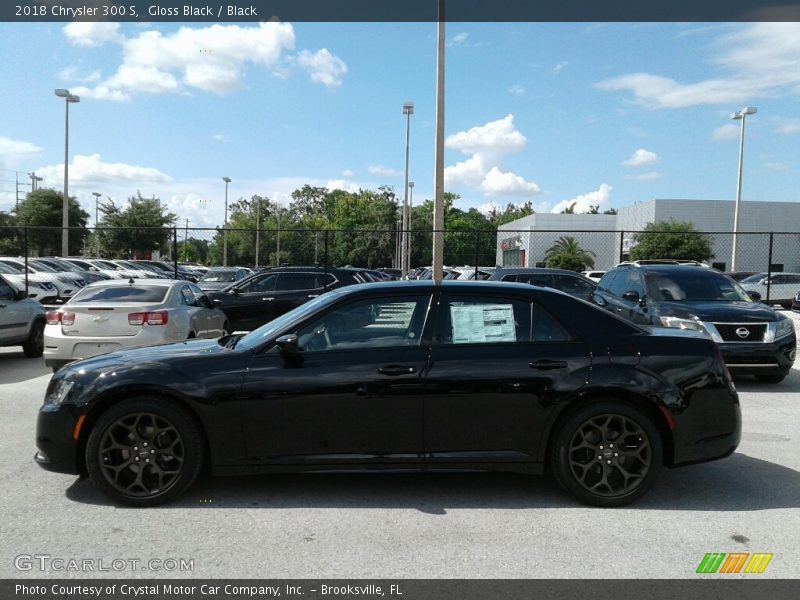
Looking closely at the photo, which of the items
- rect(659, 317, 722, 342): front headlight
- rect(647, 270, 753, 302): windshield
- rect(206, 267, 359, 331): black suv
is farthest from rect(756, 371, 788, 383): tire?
rect(206, 267, 359, 331): black suv

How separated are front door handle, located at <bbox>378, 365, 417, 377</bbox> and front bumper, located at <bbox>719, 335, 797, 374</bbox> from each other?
6.32m

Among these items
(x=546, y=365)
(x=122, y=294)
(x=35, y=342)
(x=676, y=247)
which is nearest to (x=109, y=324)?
(x=122, y=294)

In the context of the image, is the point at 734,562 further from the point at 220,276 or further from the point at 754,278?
the point at 754,278

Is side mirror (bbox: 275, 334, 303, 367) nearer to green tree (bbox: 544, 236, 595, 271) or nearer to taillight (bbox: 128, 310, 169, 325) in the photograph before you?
taillight (bbox: 128, 310, 169, 325)

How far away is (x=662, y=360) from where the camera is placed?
182 inches

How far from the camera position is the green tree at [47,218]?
49.6 m

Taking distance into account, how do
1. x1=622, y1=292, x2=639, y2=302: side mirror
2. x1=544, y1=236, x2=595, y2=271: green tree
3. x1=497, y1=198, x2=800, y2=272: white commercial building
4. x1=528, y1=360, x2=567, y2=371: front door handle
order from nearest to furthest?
x1=528, y1=360, x2=567, y2=371: front door handle
x1=622, y1=292, x2=639, y2=302: side mirror
x1=497, y1=198, x2=800, y2=272: white commercial building
x1=544, y1=236, x2=595, y2=271: green tree

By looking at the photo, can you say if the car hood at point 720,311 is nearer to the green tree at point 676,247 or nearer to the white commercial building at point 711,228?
the green tree at point 676,247

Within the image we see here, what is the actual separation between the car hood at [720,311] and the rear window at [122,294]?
734 centimetres

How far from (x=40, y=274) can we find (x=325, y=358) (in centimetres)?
2205

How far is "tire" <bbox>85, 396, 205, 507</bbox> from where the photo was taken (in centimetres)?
443

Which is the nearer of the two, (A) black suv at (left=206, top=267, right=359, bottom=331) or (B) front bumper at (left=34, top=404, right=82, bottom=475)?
(B) front bumper at (left=34, top=404, right=82, bottom=475)

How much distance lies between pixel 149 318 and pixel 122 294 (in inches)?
29.3

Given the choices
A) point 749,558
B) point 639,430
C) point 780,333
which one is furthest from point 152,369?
point 780,333
